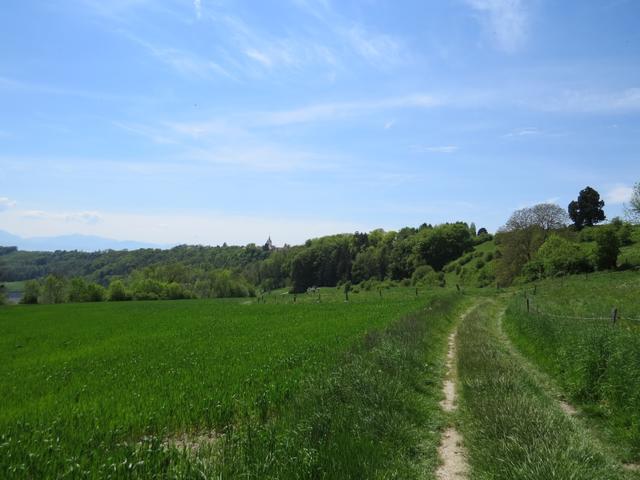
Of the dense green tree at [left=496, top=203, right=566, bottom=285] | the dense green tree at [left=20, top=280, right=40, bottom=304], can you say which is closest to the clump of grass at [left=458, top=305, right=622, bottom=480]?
the dense green tree at [left=496, top=203, right=566, bottom=285]

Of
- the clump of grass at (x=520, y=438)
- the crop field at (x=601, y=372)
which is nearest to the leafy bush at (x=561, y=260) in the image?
the crop field at (x=601, y=372)

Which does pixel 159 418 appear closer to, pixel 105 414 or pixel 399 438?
pixel 105 414

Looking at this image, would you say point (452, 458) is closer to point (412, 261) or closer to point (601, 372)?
point (601, 372)

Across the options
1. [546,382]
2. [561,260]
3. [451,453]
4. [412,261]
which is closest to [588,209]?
[412,261]

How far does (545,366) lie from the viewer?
12930 mm

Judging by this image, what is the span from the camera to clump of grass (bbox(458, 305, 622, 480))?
524 centimetres

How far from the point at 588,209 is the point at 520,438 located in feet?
357

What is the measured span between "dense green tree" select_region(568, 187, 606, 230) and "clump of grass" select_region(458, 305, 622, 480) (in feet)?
344

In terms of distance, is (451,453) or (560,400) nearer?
(451,453)

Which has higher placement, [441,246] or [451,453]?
[441,246]

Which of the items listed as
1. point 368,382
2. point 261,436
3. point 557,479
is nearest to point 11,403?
point 261,436

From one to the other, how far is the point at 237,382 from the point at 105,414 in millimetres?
3349

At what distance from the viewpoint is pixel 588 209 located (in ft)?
317

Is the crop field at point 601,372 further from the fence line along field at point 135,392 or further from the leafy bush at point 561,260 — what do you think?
the leafy bush at point 561,260
